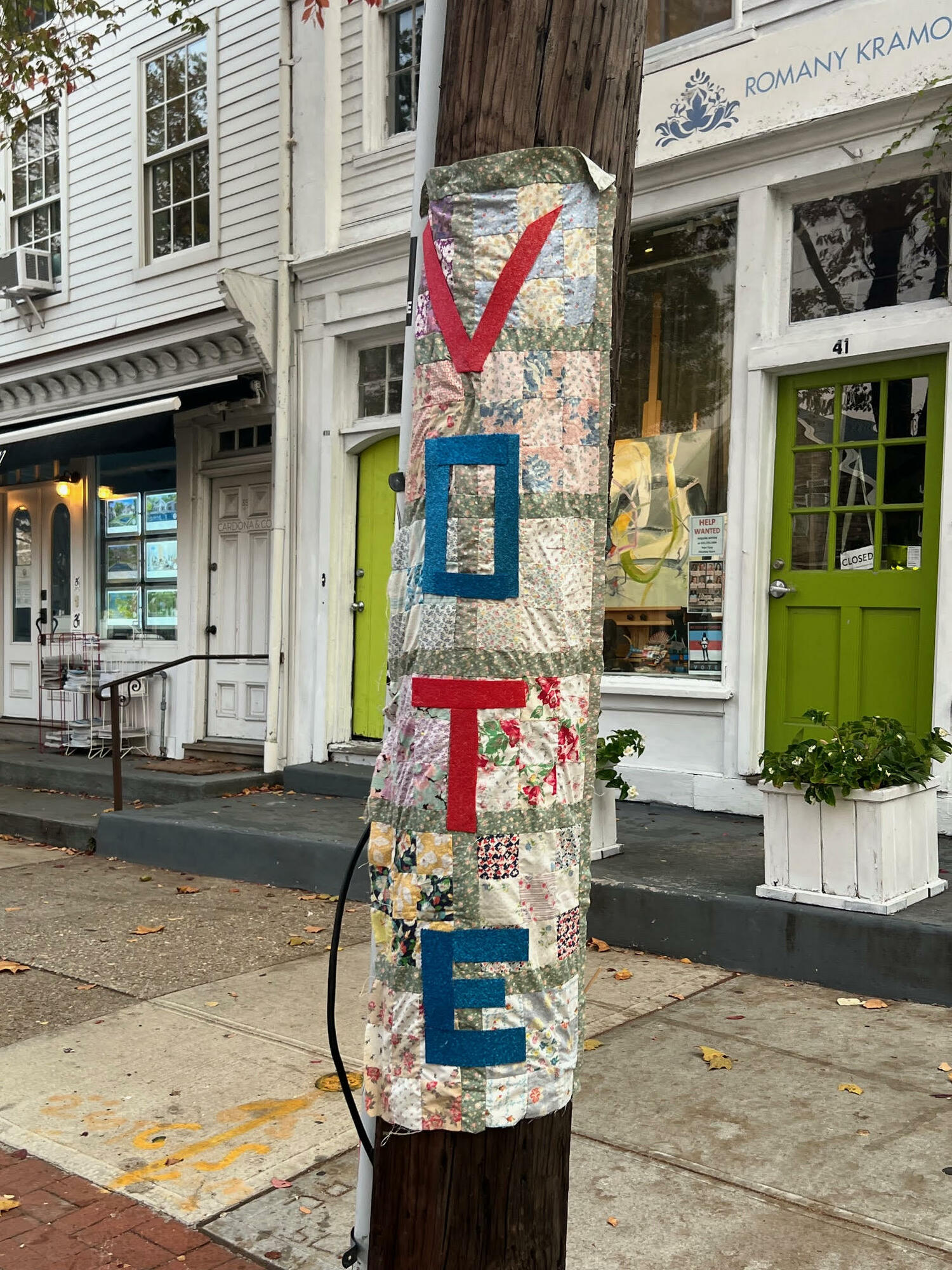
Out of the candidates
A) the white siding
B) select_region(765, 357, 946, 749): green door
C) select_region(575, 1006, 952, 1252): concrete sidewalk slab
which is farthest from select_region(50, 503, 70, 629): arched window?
select_region(575, 1006, 952, 1252): concrete sidewalk slab

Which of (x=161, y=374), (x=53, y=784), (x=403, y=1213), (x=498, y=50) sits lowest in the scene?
(x=53, y=784)

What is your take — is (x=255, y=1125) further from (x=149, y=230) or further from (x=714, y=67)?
(x=149, y=230)

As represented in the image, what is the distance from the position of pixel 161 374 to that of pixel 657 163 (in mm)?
5694

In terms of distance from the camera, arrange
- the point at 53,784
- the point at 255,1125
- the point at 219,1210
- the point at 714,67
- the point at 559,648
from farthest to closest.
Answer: the point at 53,784 < the point at 714,67 < the point at 255,1125 < the point at 219,1210 < the point at 559,648

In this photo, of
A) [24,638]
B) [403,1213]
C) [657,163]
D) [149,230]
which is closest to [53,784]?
[24,638]

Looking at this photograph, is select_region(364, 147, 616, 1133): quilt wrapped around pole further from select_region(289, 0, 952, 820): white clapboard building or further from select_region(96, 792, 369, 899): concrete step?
select_region(96, 792, 369, 899): concrete step

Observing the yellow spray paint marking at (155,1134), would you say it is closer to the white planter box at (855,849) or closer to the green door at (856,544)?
the white planter box at (855,849)

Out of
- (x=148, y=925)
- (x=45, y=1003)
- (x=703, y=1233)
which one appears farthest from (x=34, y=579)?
(x=703, y=1233)

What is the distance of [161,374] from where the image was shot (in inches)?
449

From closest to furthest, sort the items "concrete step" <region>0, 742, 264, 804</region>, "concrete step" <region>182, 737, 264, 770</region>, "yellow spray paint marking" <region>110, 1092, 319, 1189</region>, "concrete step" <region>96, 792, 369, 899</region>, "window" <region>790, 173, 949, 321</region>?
"yellow spray paint marking" <region>110, 1092, 319, 1189</region> → "window" <region>790, 173, 949, 321</region> → "concrete step" <region>96, 792, 369, 899</region> → "concrete step" <region>0, 742, 264, 804</region> → "concrete step" <region>182, 737, 264, 770</region>

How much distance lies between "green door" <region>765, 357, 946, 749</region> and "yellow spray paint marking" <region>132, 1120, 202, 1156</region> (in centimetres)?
446

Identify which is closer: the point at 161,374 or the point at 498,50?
the point at 498,50

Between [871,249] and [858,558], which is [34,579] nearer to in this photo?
[858,558]

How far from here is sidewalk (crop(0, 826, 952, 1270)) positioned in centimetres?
305
